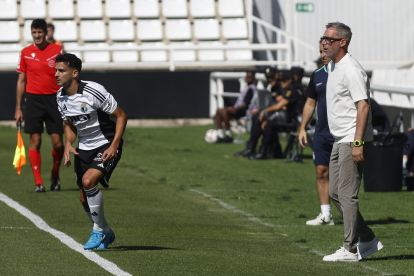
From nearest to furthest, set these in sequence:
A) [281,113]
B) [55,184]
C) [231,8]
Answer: [55,184] → [281,113] → [231,8]

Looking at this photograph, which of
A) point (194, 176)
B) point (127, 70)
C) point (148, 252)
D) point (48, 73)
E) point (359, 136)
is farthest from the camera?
point (127, 70)

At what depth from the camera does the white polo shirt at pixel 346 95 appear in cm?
604

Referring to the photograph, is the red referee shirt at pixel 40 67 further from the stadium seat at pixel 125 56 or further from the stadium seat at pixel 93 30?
the stadium seat at pixel 93 30

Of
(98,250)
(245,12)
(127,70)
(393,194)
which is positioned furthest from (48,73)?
(245,12)

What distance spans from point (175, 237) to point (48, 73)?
12.3ft

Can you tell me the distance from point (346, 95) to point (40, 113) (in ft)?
17.2

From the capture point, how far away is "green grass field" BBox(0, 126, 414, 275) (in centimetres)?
596

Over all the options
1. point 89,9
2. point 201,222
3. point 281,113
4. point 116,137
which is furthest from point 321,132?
point 89,9

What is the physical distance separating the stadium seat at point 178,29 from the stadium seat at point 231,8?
4.14ft

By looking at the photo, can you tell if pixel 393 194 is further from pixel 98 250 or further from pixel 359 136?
pixel 98 250

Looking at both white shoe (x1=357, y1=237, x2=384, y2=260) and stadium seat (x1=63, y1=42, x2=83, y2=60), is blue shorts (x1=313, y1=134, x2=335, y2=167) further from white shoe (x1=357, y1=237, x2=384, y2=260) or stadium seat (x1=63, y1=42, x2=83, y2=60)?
stadium seat (x1=63, y1=42, x2=83, y2=60)

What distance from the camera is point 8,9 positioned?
907 inches

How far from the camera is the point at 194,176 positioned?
12.3 metres

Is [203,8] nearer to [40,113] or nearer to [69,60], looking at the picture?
[40,113]
